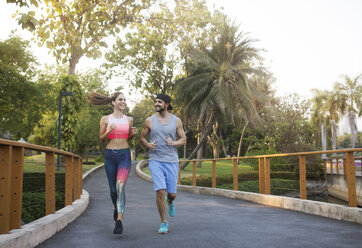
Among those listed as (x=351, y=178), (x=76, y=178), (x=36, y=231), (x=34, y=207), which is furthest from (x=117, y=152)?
(x=351, y=178)

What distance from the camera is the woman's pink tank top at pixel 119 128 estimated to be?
17.3ft

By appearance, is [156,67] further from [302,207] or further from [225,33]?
[302,207]

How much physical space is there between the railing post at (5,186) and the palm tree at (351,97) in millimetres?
46068

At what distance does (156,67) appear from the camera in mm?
29406

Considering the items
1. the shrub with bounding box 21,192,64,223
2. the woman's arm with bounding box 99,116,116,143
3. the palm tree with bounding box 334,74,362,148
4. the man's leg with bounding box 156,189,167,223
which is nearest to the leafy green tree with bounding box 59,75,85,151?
the shrub with bounding box 21,192,64,223

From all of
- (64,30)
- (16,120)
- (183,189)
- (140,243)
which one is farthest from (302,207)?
(16,120)

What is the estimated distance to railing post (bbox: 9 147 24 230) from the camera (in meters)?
4.00

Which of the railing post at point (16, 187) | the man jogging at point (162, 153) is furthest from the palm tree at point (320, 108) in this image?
the railing post at point (16, 187)

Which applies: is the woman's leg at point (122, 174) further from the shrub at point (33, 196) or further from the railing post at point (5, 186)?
the railing post at point (5, 186)

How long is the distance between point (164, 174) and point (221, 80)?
73.2ft

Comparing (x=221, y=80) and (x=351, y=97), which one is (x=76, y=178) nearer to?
(x=221, y=80)

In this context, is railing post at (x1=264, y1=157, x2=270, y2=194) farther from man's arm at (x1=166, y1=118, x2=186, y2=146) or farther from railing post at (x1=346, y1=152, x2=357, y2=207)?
man's arm at (x1=166, y1=118, x2=186, y2=146)

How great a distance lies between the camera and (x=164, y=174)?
210 inches

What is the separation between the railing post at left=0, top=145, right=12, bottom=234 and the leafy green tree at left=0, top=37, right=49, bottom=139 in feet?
84.0
